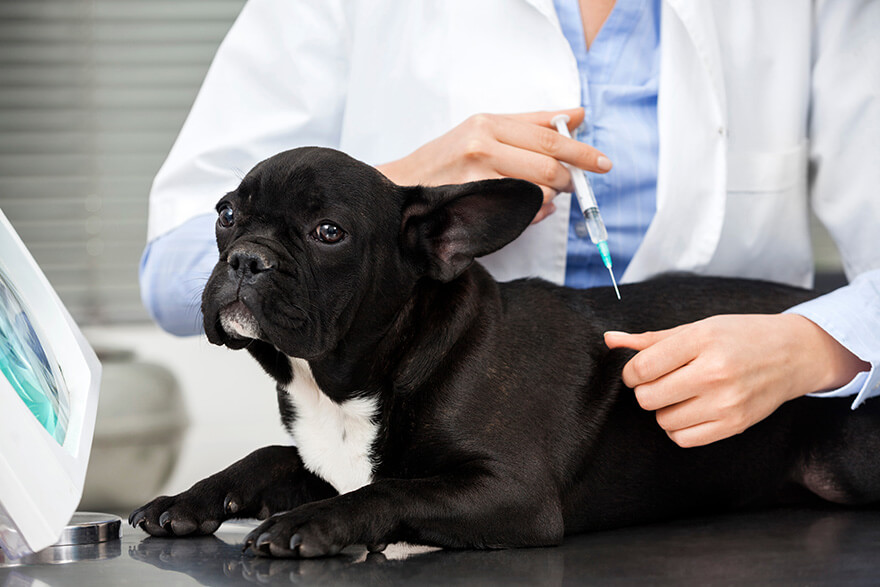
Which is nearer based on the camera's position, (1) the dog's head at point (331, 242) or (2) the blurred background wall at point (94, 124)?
(1) the dog's head at point (331, 242)

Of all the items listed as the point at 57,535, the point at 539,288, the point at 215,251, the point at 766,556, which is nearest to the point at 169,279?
the point at 215,251

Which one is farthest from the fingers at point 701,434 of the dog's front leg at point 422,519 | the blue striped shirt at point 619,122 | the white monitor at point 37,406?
the white monitor at point 37,406

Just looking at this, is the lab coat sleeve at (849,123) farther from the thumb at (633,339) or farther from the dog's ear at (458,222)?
the dog's ear at (458,222)

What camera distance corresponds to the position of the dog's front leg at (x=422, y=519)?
0.76 metres

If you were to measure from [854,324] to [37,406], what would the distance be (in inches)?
33.0

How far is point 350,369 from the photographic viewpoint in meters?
0.96

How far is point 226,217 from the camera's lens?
972 millimetres

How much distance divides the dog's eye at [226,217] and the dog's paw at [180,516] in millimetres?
285

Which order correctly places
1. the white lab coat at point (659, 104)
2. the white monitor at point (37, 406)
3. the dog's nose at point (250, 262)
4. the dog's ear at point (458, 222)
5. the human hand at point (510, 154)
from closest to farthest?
the white monitor at point (37, 406)
the dog's nose at point (250, 262)
the dog's ear at point (458, 222)
the human hand at point (510, 154)
the white lab coat at point (659, 104)

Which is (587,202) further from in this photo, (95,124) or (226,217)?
(95,124)

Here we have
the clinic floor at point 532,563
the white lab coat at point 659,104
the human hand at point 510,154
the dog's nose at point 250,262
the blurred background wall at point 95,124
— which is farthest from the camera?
the blurred background wall at point 95,124

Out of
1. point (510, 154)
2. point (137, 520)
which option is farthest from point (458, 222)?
point (137, 520)

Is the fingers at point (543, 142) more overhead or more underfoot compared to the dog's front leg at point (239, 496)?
more overhead

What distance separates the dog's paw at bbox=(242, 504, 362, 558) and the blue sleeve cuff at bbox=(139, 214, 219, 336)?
477 millimetres
